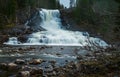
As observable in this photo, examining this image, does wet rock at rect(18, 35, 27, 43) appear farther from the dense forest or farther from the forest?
the dense forest

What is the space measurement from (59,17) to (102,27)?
48.8m

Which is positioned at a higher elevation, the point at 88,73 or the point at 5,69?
the point at 88,73

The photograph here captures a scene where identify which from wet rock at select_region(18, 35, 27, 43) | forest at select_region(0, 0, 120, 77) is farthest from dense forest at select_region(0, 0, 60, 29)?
wet rock at select_region(18, 35, 27, 43)

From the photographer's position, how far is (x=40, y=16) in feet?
208

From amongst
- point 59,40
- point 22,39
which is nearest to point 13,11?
point 22,39

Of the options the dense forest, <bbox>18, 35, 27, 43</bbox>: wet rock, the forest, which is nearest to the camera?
the forest

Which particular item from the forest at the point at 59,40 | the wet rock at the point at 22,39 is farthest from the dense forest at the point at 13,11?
the wet rock at the point at 22,39

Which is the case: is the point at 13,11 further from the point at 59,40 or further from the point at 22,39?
the point at 59,40

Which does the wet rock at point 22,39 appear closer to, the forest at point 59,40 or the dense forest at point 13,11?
the forest at point 59,40

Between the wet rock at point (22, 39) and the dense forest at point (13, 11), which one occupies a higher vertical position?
the dense forest at point (13, 11)

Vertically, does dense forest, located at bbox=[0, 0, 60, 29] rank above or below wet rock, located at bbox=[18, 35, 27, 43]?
above

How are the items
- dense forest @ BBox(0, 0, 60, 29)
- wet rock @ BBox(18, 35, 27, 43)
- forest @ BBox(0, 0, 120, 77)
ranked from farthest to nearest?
dense forest @ BBox(0, 0, 60, 29)
wet rock @ BBox(18, 35, 27, 43)
forest @ BBox(0, 0, 120, 77)

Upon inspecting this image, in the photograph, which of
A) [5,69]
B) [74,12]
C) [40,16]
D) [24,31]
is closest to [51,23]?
[40,16]

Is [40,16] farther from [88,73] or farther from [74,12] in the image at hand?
[88,73]
